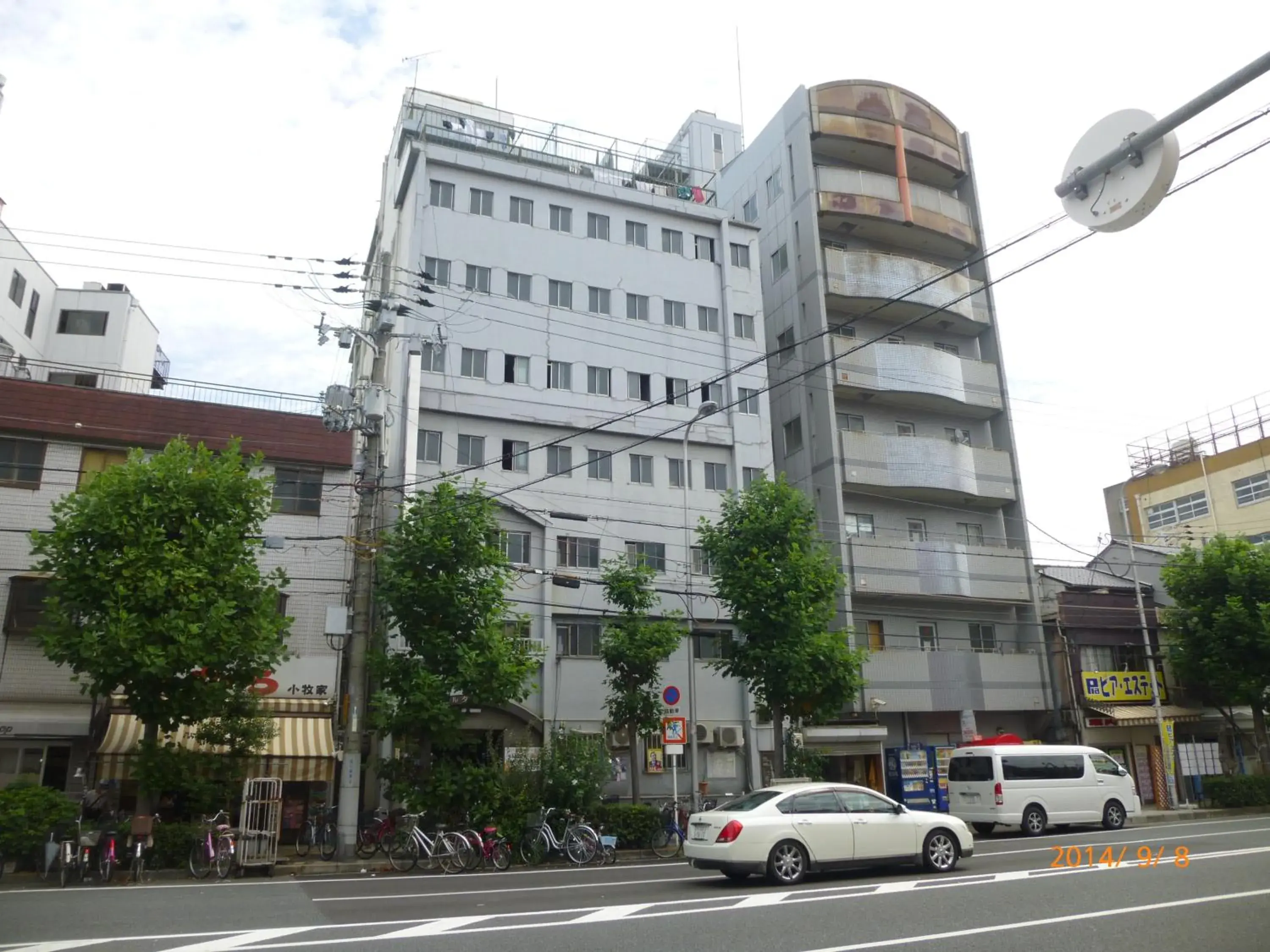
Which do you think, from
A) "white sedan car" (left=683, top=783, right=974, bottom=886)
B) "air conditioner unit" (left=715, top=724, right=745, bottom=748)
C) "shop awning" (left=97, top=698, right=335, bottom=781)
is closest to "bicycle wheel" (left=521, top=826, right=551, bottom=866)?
"shop awning" (left=97, top=698, right=335, bottom=781)

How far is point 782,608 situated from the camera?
81.6 feet

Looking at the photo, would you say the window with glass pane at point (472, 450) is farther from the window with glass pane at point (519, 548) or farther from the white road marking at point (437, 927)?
the white road marking at point (437, 927)

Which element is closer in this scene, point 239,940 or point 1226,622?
point 239,940

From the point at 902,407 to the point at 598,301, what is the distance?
524 inches

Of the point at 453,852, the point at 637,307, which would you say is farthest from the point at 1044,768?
the point at 637,307

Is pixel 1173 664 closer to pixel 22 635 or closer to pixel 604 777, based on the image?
pixel 604 777

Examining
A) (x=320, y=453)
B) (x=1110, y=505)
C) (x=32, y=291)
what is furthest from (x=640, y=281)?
(x=1110, y=505)

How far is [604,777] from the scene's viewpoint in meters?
22.3

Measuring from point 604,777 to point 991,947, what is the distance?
1448 cm

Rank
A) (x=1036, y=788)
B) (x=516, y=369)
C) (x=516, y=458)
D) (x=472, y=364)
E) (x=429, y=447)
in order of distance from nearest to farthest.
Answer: (x=1036, y=788), (x=429, y=447), (x=516, y=458), (x=472, y=364), (x=516, y=369)

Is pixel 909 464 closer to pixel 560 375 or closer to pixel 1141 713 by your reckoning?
pixel 1141 713

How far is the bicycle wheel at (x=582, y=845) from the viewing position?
64.0 feet

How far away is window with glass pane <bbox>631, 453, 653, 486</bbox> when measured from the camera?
32594 millimetres
